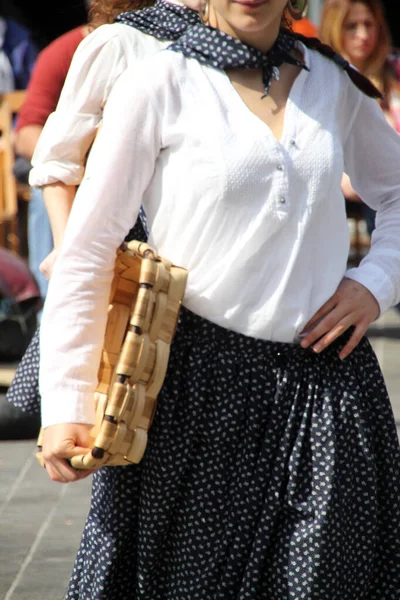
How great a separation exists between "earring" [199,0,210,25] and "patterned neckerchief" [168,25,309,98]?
55mm

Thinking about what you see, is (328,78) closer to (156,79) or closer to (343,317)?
(156,79)

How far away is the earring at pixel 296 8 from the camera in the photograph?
2.26m

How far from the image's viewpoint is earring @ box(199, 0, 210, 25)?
7.30 ft

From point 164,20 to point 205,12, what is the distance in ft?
1.09

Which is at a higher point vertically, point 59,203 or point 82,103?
point 82,103

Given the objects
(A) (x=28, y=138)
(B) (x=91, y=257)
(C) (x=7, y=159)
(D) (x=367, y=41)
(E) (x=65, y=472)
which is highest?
(B) (x=91, y=257)

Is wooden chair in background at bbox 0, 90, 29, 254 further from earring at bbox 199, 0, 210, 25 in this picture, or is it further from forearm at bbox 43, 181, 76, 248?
earring at bbox 199, 0, 210, 25

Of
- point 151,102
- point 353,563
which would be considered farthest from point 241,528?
point 151,102

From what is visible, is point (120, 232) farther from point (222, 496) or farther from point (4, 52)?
point (4, 52)

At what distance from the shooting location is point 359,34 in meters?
6.11

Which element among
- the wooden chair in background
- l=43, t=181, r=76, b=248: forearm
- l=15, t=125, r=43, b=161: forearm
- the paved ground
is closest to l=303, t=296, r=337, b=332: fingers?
l=43, t=181, r=76, b=248: forearm

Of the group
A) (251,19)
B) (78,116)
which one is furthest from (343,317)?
(78,116)

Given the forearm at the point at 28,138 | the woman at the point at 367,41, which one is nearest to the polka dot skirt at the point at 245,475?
the forearm at the point at 28,138

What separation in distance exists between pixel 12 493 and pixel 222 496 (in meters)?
2.45
